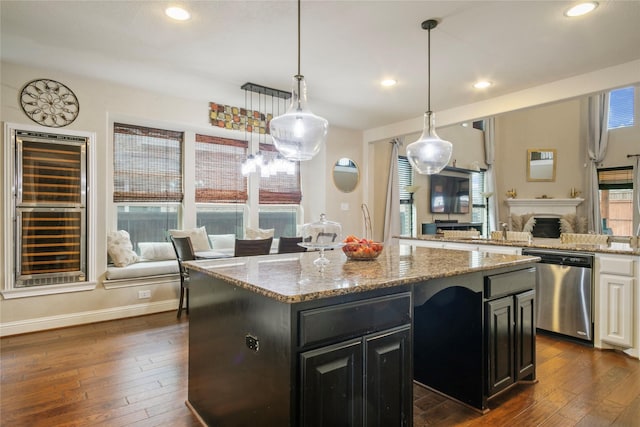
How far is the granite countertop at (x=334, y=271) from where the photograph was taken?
1461 mm

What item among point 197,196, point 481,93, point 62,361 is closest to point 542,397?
point 481,93

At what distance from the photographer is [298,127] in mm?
2402

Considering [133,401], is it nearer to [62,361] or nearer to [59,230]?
[62,361]

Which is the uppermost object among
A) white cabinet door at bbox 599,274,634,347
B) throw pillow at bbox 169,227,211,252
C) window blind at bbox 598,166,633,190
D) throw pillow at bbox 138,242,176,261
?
window blind at bbox 598,166,633,190

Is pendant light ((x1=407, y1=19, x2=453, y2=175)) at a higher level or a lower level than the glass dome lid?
higher

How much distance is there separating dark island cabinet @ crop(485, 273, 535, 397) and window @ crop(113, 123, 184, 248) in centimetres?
414

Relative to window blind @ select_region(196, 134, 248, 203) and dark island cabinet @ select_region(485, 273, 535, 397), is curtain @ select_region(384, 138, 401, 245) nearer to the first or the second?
window blind @ select_region(196, 134, 248, 203)

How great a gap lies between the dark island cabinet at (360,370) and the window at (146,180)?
400cm

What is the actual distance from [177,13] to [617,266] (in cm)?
406

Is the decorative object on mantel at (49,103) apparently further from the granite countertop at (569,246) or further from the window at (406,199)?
the window at (406,199)

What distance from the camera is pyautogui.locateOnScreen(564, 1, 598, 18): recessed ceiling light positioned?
244 cm

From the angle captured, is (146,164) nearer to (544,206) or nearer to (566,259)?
(566,259)

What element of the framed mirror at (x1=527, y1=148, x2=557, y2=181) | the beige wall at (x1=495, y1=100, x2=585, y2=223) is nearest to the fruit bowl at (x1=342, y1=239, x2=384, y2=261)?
the beige wall at (x1=495, y1=100, x2=585, y2=223)

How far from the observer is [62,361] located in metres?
2.83
